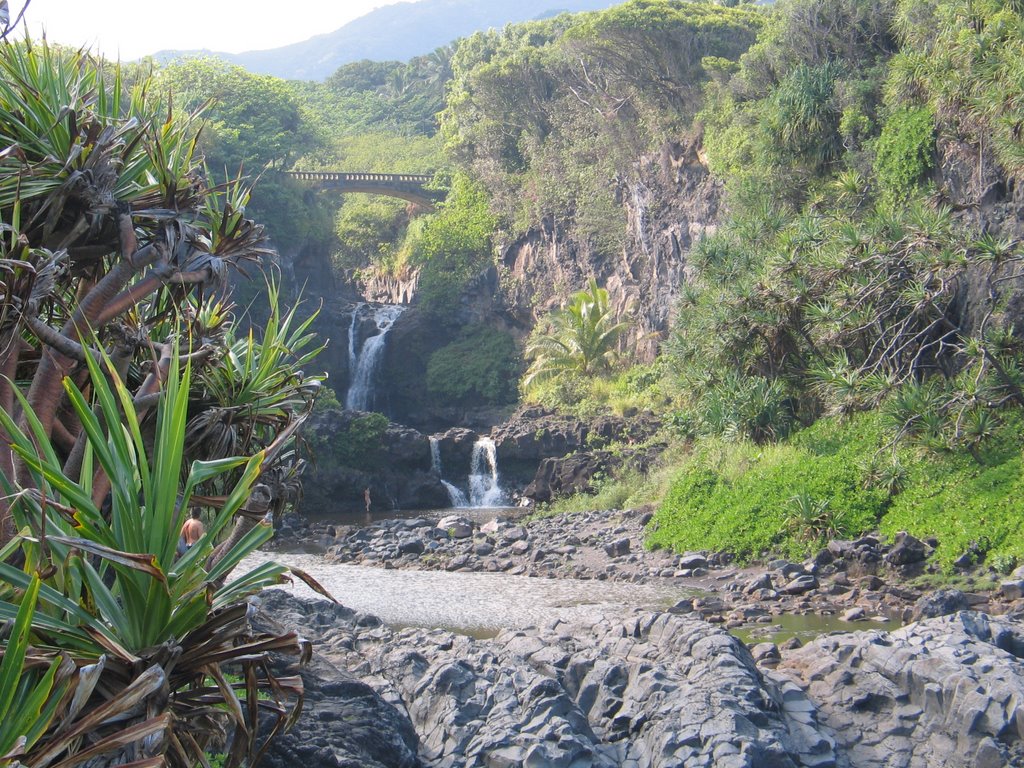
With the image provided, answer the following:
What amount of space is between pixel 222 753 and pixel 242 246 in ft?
10.6

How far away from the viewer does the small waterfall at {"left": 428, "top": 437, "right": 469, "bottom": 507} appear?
87.3 feet

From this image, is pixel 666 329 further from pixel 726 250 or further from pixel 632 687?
pixel 632 687

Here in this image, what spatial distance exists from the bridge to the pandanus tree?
33.3 metres

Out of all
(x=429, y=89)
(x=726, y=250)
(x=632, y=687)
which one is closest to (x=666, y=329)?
(x=726, y=250)

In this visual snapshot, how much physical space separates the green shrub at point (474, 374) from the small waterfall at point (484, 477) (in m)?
6.69

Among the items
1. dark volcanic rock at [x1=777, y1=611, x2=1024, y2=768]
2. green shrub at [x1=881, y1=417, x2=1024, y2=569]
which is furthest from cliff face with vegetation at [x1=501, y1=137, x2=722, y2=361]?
dark volcanic rock at [x1=777, y1=611, x2=1024, y2=768]

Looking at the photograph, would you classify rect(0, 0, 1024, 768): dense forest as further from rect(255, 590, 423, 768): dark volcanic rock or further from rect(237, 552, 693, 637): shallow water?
rect(237, 552, 693, 637): shallow water

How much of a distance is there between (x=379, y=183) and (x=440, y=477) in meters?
17.8

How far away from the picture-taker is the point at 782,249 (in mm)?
18766

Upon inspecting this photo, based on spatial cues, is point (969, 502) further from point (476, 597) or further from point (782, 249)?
point (476, 597)

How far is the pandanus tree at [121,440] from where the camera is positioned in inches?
142

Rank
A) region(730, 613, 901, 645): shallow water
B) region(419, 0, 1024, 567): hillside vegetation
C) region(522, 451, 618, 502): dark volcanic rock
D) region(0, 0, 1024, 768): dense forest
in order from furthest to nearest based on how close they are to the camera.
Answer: region(522, 451, 618, 502): dark volcanic rock, region(419, 0, 1024, 567): hillside vegetation, region(730, 613, 901, 645): shallow water, region(0, 0, 1024, 768): dense forest

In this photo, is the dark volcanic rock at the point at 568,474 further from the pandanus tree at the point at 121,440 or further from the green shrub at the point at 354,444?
the pandanus tree at the point at 121,440

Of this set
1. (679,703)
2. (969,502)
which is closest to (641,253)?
(969,502)
